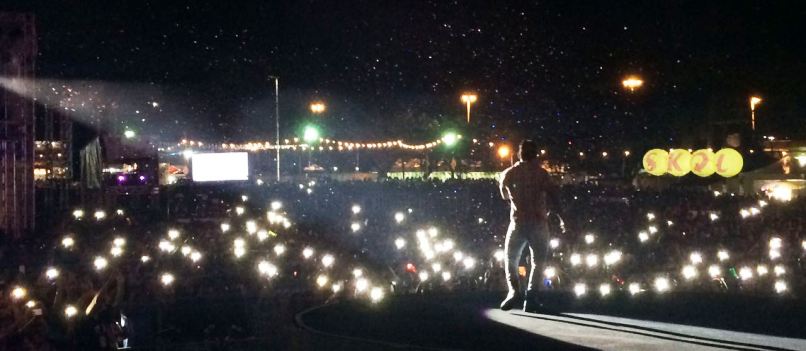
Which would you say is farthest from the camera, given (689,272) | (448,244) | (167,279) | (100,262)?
(448,244)

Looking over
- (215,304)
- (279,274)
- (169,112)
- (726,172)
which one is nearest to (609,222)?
(279,274)

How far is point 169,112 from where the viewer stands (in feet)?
128

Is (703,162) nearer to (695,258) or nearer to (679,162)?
(679,162)

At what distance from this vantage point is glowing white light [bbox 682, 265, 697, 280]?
1282cm

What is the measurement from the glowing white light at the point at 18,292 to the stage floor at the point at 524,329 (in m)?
3.06

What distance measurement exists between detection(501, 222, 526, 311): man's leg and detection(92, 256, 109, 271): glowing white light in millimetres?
5805

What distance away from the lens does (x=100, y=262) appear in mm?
11945

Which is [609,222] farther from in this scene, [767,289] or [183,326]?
[183,326]

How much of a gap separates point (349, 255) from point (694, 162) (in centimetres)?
2001

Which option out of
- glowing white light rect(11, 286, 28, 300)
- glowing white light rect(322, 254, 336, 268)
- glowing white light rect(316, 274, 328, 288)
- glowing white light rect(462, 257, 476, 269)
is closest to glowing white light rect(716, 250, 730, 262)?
glowing white light rect(462, 257, 476, 269)

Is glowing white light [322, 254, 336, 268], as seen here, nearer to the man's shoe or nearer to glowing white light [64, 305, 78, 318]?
glowing white light [64, 305, 78, 318]

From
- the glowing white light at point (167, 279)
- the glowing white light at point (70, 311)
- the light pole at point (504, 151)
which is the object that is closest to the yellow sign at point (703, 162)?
the light pole at point (504, 151)

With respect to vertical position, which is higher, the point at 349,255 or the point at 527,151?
the point at 527,151

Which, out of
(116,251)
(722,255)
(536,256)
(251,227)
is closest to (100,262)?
(116,251)
